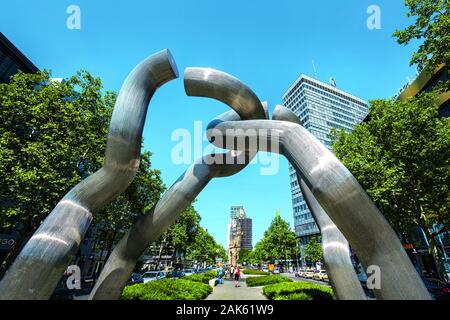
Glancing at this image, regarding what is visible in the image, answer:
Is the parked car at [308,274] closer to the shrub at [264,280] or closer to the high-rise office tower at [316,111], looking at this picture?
the shrub at [264,280]

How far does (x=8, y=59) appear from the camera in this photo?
27016mm

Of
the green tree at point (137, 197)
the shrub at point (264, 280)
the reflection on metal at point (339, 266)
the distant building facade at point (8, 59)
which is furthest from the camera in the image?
the distant building facade at point (8, 59)

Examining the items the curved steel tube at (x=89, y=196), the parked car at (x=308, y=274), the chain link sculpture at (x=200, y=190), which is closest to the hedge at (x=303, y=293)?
the chain link sculpture at (x=200, y=190)

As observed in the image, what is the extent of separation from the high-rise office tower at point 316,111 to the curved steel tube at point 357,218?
3075 inches

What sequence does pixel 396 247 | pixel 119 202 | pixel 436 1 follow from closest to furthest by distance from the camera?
pixel 396 247 < pixel 436 1 < pixel 119 202

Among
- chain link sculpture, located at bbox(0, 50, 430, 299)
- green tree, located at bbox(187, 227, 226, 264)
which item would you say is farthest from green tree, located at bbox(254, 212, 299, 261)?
chain link sculpture, located at bbox(0, 50, 430, 299)

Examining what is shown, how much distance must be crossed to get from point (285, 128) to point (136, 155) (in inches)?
135

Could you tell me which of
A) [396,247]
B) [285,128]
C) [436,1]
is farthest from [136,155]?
[436,1]

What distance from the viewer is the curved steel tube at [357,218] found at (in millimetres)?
3414

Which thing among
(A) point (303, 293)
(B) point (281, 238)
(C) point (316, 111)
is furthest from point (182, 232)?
(C) point (316, 111)

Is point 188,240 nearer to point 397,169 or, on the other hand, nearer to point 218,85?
point 397,169

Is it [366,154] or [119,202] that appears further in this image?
[119,202]

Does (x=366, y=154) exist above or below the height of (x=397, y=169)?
above

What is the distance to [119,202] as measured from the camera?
25000mm
